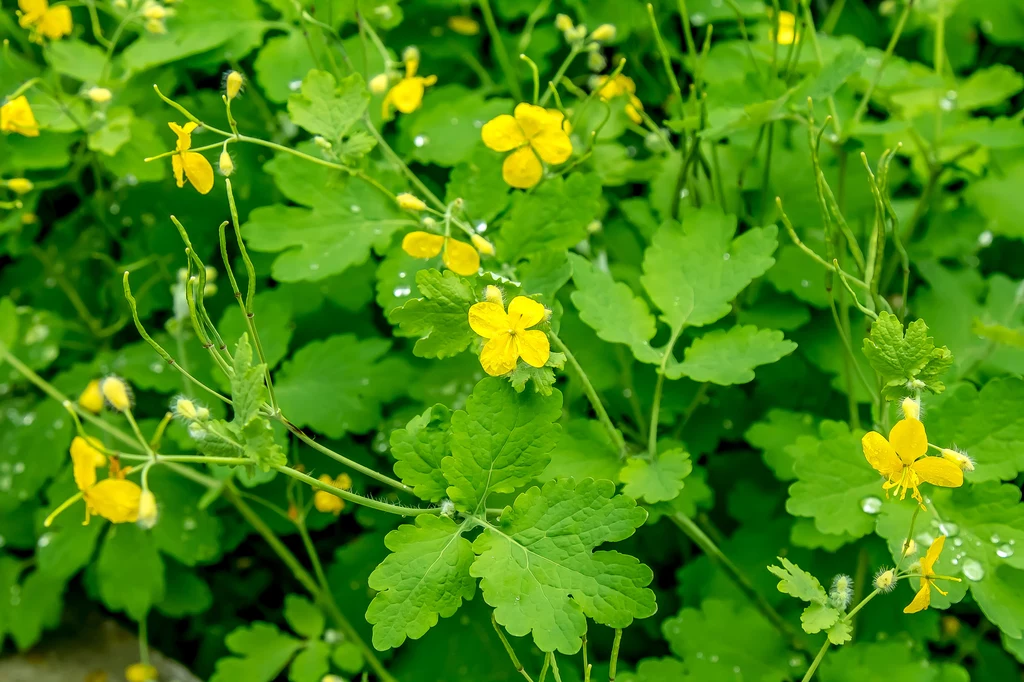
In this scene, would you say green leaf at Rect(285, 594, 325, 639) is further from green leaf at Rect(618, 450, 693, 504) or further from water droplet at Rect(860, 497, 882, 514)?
water droplet at Rect(860, 497, 882, 514)

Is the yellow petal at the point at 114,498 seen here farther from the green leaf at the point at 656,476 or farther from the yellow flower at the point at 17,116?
the yellow flower at the point at 17,116

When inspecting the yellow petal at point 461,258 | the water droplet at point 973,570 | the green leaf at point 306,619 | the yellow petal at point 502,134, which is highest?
the yellow petal at point 502,134

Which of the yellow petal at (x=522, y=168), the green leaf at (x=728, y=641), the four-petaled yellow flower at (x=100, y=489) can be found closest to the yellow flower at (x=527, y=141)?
the yellow petal at (x=522, y=168)

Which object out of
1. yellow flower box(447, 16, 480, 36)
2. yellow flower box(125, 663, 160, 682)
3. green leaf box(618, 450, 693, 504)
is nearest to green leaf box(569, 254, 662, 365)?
green leaf box(618, 450, 693, 504)

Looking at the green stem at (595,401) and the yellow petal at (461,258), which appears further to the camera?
the yellow petal at (461,258)

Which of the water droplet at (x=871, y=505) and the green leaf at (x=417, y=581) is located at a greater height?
the green leaf at (x=417, y=581)

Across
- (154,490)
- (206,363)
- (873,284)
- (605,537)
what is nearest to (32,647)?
(154,490)

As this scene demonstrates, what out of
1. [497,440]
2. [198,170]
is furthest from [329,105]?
[497,440]
